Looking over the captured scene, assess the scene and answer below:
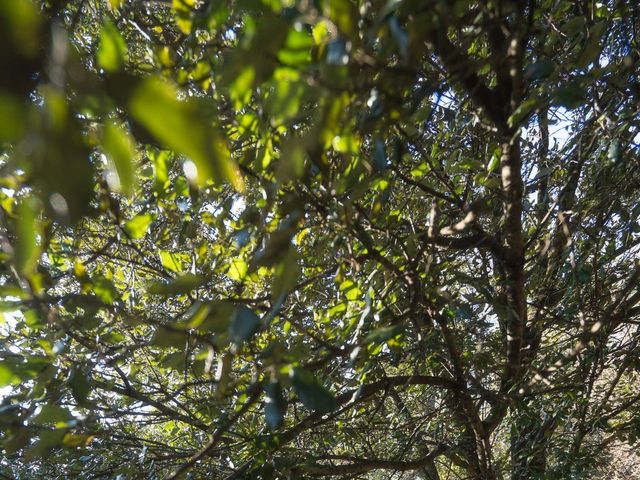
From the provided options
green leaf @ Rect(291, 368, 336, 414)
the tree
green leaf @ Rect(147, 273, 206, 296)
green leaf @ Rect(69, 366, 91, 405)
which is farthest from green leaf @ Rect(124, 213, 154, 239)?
green leaf @ Rect(291, 368, 336, 414)

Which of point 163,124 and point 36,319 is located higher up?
point 36,319

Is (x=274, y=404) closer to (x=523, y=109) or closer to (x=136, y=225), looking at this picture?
(x=136, y=225)

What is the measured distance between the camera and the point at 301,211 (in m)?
0.79

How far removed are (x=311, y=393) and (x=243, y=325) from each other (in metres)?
0.18

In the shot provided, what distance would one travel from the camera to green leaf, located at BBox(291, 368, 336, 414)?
77 centimetres

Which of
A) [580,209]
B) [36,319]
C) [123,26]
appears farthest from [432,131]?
[36,319]

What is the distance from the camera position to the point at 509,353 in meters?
2.15

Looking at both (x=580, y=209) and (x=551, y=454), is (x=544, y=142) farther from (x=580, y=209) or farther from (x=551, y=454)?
(x=551, y=454)

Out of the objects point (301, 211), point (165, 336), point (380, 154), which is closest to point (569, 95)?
point (380, 154)

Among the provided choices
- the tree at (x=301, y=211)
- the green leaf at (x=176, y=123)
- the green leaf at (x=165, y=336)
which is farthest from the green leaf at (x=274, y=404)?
the green leaf at (x=176, y=123)

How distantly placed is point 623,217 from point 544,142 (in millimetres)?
581

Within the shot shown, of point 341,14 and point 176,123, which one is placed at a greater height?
point 341,14

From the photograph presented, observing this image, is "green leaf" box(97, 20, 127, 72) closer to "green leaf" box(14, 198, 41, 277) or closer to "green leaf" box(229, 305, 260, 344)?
"green leaf" box(14, 198, 41, 277)

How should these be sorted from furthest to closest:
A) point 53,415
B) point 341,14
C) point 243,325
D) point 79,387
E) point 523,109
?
point 523,109 → point 79,387 → point 53,415 → point 243,325 → point 341,14
